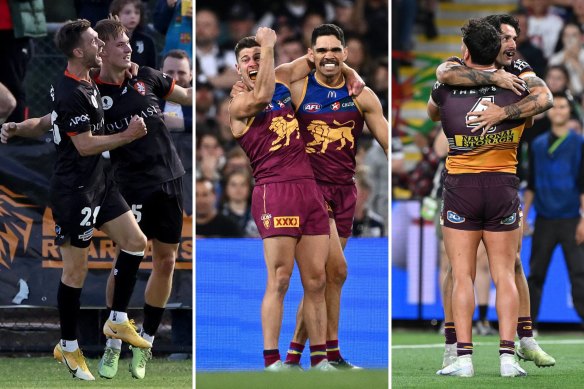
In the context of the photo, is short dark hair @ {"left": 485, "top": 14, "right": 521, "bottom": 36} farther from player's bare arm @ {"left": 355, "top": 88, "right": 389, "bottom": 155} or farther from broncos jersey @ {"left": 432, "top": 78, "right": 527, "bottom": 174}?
player's bare arm @ {"left": 355, "top": 88, "right": 389, "bottom": 155}

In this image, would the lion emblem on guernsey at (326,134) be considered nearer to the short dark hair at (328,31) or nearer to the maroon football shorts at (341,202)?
the maroon football shorts at (341,202)

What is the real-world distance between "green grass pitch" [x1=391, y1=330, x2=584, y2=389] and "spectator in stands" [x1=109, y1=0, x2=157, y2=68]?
297cm

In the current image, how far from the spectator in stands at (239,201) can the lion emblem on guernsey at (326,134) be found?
457 cm

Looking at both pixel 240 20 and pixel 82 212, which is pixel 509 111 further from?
pixel 240 20

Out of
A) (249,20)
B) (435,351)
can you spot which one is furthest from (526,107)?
(249,20)

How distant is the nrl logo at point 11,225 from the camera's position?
9.06 metres

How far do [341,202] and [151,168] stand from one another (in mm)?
1386

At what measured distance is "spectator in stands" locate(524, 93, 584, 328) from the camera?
39.7 feet

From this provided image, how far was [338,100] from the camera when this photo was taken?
25.2ft

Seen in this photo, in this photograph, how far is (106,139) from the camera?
7496mm

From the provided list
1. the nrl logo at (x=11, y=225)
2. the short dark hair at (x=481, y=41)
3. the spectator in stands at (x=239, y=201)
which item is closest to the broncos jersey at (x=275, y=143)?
the short dark hair at (x=481, y=41)

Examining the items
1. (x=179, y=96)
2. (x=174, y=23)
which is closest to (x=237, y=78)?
(x=174, y=23)

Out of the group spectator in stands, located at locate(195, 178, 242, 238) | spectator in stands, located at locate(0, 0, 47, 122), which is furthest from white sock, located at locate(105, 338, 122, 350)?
spectator in stands, located at locate(195, 178, 242, 238)

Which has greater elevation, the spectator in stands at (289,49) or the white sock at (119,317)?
the spectator in stands at (289,49)
